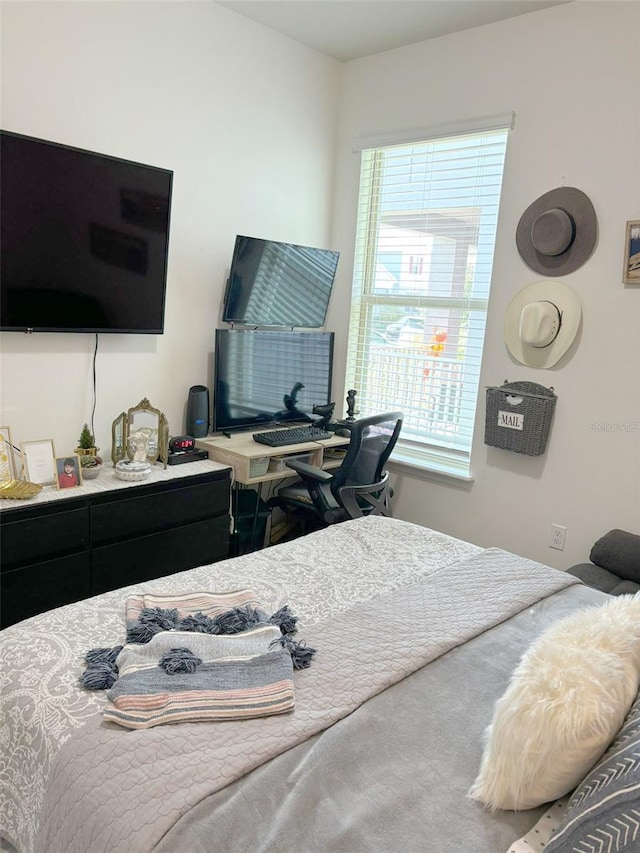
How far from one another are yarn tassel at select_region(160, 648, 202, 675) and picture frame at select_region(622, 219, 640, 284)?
241 centimetres

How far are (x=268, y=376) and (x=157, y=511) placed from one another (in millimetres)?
1075

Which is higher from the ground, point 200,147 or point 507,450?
point 200,147

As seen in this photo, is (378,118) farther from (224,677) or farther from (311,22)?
(224,677)

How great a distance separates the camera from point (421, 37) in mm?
3395

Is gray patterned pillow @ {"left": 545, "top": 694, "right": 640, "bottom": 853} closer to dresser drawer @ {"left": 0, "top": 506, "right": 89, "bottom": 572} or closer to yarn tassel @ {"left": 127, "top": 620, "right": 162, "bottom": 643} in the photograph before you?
yarn tassel @ {"left": 127, "top": 620, "right": 162, "bottom": 643}

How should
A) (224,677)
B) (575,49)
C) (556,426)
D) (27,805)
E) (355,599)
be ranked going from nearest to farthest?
(27,805), (224,677), (355,599), (575,49), (556,426)

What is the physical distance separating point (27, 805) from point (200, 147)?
2872 millimetres

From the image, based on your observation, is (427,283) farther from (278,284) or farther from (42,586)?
(42,586)

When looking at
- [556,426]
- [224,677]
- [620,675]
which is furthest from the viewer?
[556,426]

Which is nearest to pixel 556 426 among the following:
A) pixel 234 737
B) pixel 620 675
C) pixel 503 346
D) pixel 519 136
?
pixel 503 346

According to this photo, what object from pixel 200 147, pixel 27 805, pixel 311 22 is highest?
pixel 311 22

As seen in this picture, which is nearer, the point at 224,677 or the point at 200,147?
the point at 224,677

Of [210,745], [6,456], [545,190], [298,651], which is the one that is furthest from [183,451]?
[545,190]

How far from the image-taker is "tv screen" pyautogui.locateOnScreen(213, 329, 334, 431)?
3.31m
